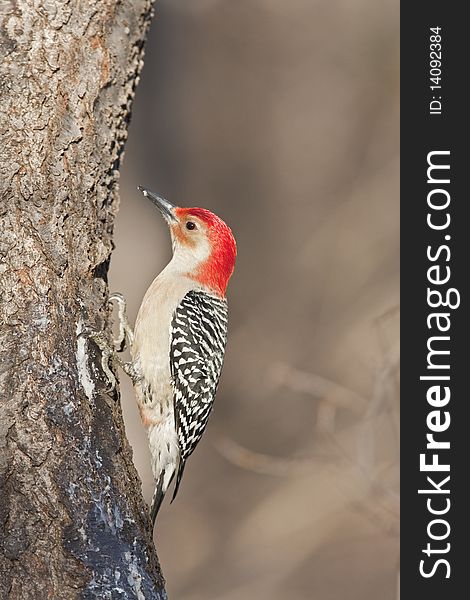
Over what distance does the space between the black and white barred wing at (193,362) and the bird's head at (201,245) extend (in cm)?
15

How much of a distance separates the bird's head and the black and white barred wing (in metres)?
0.15

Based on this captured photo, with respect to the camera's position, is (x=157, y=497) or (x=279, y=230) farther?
(x=279, y=230)

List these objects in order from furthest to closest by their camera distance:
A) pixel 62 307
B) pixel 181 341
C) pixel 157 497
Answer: pixel 157 497, pixel 181 341, pixel 62 307

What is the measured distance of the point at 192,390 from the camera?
175 inches

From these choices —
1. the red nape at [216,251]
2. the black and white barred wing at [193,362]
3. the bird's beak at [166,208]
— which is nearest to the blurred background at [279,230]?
the bird's beak at [166,208]

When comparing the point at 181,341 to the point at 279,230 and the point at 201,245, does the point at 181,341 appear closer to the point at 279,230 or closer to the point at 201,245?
the point at 201,245

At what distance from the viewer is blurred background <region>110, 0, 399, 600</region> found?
29.9 feet

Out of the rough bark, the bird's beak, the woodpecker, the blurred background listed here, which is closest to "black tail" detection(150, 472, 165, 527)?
the woodpecker

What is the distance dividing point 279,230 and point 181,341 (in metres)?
6.39

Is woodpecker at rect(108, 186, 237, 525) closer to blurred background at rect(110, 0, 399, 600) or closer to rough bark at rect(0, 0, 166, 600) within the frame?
rough bark at rect(0, 0, 166, 600)

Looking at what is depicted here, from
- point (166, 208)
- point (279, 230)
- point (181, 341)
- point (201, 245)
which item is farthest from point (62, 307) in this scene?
point (279, 230)

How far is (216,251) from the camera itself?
4.71m

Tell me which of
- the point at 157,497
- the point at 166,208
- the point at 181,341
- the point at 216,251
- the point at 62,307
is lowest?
the point at 157,497

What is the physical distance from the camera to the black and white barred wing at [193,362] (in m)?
4.42
